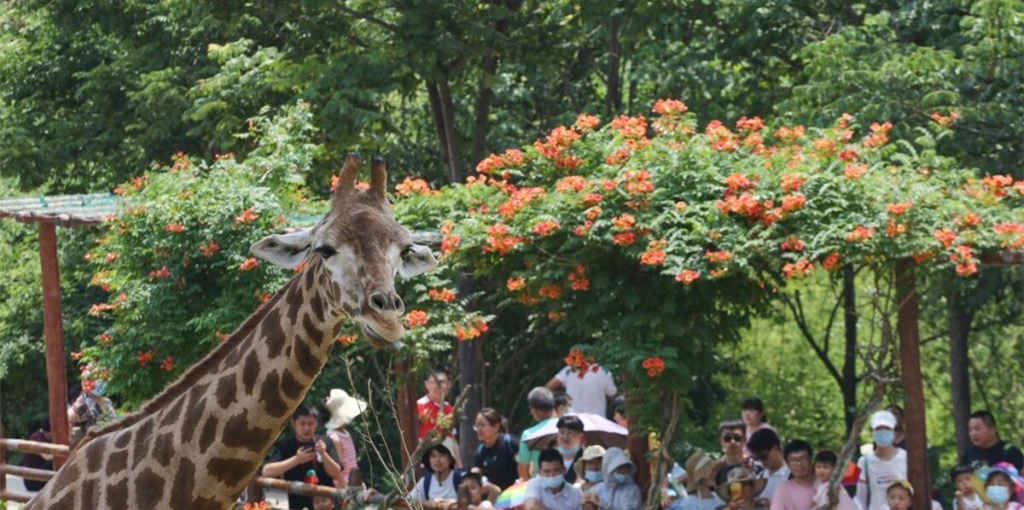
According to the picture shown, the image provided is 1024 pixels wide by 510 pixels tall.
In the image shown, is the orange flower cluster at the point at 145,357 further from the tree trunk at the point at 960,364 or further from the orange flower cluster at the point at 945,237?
the tree trunk at the point at 960,364

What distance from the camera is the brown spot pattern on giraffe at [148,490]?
7020mm

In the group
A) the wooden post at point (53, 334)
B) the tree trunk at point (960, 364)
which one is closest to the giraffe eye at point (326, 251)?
the wooden post at point (53, 334)

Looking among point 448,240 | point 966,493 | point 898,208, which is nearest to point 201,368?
point 448,240

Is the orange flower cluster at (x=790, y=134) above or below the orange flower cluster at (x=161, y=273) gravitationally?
above

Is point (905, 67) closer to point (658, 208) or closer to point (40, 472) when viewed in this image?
point (658, 208)

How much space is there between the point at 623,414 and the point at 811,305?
9.74 meters

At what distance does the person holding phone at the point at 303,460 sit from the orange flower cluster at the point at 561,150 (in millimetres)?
2296

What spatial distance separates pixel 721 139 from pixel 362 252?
547 cm

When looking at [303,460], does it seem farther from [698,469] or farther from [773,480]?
[773,480]

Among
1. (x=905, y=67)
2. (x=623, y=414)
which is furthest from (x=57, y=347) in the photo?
(x=905, y=67)

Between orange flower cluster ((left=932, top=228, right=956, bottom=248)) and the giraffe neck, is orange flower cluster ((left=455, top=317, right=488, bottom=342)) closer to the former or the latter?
orange flower cluster ((left=932, top=228, right=956, bottom=248))

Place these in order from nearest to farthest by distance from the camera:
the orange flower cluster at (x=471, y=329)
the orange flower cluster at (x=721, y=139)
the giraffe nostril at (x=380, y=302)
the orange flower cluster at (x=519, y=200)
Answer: the giraffe nostril at (x=380, y=302) → the orange flower cluster at (x=519, y=200) → the orange flower cluster at (x=721, y=139) → the orange flower cluster at (x=471, y=329)

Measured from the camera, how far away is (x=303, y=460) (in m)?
11.2

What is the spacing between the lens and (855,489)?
456 inches
